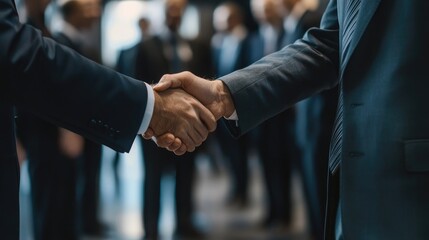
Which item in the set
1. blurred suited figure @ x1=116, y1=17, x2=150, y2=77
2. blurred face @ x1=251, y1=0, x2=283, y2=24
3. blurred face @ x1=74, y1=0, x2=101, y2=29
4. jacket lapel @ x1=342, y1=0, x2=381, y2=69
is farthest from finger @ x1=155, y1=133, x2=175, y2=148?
blurred face @ x1=251, y1=0, x2=283, y2=24

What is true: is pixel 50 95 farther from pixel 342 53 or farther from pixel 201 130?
pixel 342 53

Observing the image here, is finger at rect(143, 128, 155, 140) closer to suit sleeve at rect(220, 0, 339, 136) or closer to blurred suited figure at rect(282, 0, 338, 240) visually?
suit sleeve at rect(220, 0, 339, 136)

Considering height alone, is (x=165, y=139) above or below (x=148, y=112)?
below

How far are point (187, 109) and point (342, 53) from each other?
51cm

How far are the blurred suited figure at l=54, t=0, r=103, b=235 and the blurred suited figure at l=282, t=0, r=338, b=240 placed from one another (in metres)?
1.47

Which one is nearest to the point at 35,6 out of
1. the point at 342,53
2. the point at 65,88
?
the point at 65,88

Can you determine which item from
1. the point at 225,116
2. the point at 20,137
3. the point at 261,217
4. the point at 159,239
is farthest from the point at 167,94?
the point at 261,217

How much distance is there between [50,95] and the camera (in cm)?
174

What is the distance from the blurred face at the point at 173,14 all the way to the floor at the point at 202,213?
1.05 meters

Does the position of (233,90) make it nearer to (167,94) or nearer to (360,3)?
(167,94)

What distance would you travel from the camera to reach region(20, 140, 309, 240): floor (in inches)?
213

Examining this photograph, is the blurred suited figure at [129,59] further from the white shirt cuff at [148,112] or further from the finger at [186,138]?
the white shirt cuff at [148,112]

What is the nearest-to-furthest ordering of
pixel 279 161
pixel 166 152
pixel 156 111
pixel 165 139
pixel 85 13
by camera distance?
pixel 156 111
pixel 165 139
pixel 85 13
pixel 166 152
pixel 279 161

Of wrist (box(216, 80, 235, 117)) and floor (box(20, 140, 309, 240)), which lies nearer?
wrist (box(216, 80, 235, 117))
